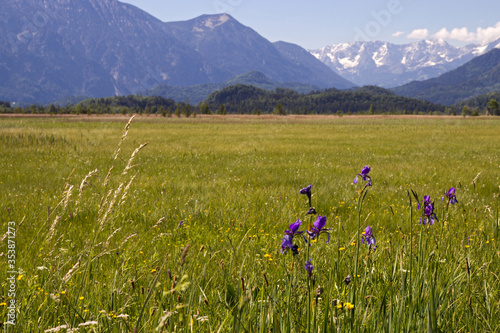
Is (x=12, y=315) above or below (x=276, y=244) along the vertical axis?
above

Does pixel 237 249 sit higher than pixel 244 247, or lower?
higher

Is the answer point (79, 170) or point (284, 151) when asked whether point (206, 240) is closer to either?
point (79, 170)

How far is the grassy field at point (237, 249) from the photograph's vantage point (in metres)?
1.91

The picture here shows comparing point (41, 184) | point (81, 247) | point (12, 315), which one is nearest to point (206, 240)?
point (81, 247)

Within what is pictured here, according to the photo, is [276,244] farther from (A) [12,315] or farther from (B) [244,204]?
(A) [12,315]

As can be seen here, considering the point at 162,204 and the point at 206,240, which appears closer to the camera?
the point at 206,240

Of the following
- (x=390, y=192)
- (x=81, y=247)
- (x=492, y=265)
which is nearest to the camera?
(x=492, y=265)

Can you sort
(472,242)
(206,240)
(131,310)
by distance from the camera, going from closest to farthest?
(131,310), (472,242), (206,240)

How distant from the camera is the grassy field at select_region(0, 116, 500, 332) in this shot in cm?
191

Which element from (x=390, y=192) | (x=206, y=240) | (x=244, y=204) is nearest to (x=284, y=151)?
(x=390, y=192)

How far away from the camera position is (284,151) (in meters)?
18.8

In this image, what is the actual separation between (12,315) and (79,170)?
10532 millimetres

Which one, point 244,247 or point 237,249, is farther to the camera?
point 244,247

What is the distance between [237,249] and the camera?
1.96 meters
